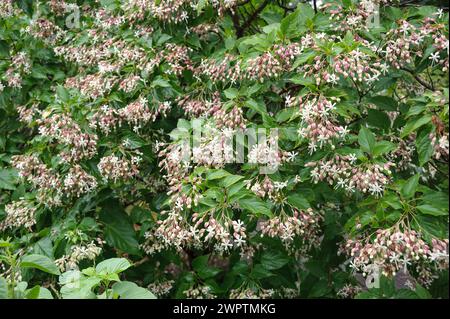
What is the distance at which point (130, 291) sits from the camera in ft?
5.71

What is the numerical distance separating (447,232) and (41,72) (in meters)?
2.88

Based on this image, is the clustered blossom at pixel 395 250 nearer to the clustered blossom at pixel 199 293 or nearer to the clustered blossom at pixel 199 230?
the clustered blossom at pixel 199 230

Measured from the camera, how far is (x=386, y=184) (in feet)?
7.26

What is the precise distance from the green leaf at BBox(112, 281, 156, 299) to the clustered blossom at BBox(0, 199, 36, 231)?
4.47 ft

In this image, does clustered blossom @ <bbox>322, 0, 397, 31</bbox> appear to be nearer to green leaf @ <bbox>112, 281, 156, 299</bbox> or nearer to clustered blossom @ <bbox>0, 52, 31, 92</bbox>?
green leaf @ <bbox>112, 281, 156, 299</bbox>

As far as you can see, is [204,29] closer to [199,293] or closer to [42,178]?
[42,178]

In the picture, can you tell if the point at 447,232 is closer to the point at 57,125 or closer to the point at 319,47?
the point at 319,47

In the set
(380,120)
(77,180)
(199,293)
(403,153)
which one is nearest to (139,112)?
(77,180)

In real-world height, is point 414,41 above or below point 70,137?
above

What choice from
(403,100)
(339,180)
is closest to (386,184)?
(339,180)

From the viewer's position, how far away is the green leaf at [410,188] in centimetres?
205

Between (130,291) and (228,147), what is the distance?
0.81m

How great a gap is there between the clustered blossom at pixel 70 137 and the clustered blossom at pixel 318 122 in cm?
121

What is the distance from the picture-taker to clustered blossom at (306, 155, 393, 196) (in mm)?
2092
